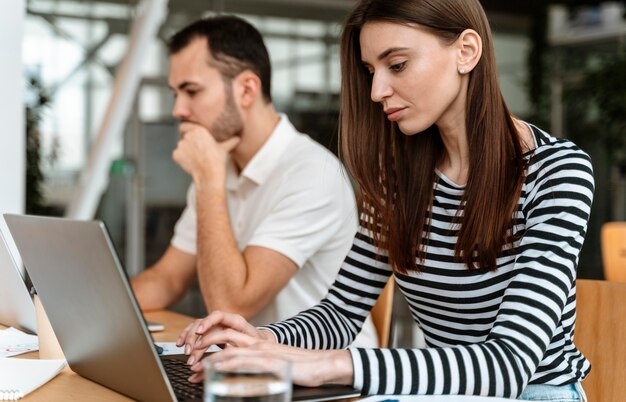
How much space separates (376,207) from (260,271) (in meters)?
0.55

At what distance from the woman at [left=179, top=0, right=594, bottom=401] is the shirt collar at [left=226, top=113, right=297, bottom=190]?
70cm

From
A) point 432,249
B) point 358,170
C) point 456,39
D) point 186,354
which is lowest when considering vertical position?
point 186,354

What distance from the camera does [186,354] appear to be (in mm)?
1372

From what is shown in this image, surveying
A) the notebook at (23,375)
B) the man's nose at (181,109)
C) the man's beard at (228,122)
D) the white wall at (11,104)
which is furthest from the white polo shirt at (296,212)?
the notebook at (23,375)

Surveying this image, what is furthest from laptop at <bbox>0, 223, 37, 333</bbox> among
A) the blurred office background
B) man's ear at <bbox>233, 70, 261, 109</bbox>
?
the blurred office background

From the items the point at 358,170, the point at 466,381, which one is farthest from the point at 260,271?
the point at 466,381

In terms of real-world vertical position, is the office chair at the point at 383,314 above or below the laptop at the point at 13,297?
below

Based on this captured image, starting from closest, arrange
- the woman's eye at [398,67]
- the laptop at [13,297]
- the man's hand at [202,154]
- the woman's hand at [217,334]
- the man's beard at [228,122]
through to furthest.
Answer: the woman's hand at [217,334], the woman's eye at [398,67], the laptop at [13,297], the man's hand at [202,154], the man's beard at [228,122]

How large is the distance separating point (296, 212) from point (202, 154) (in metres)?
0.34

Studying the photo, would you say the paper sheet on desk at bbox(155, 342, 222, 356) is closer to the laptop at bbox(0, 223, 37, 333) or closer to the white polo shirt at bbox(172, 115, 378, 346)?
the laptop at bbox(0, 223, 37, 333)

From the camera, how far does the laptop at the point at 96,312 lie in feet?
3.22

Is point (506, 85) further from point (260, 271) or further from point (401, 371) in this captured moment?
point (401, 371)

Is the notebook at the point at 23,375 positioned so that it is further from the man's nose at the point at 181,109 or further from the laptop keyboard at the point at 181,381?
the man's nose at the point at 181,109

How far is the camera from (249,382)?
81 centimetres
